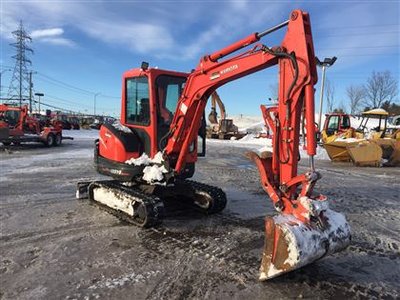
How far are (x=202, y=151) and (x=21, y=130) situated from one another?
1662 cm

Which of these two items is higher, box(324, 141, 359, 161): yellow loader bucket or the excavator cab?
the excavator cab

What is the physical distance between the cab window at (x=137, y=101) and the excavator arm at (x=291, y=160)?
1.60 m

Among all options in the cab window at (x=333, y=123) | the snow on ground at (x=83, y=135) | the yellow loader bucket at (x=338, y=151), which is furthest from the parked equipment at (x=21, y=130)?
the cab window at (x=333, y=123)

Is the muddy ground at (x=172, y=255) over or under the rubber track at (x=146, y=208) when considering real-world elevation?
under

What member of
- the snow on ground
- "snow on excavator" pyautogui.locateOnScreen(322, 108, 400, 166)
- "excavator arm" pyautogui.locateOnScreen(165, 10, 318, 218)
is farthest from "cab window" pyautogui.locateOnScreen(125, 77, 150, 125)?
the snow on ground

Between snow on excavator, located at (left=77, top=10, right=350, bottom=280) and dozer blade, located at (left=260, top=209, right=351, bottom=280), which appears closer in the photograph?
dozer blade, located at (left=260, top=209, right=351, bottom=280)

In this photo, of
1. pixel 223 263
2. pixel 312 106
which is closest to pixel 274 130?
pixel 312 106

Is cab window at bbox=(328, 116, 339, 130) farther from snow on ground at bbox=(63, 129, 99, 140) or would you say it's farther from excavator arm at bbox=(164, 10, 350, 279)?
snow on ground at bbox=(63, 129, 99, 140)

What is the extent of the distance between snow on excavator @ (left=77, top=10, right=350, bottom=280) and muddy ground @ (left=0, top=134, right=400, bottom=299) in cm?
35

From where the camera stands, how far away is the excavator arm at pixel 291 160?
163 inches

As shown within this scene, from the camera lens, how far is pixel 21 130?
21.4m

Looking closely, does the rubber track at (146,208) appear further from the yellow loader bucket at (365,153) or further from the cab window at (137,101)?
the yellow loader bucket at (365,153)

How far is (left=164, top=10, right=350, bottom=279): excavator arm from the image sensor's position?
4.14m

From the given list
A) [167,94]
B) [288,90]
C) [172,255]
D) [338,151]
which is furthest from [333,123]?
[172,255]
